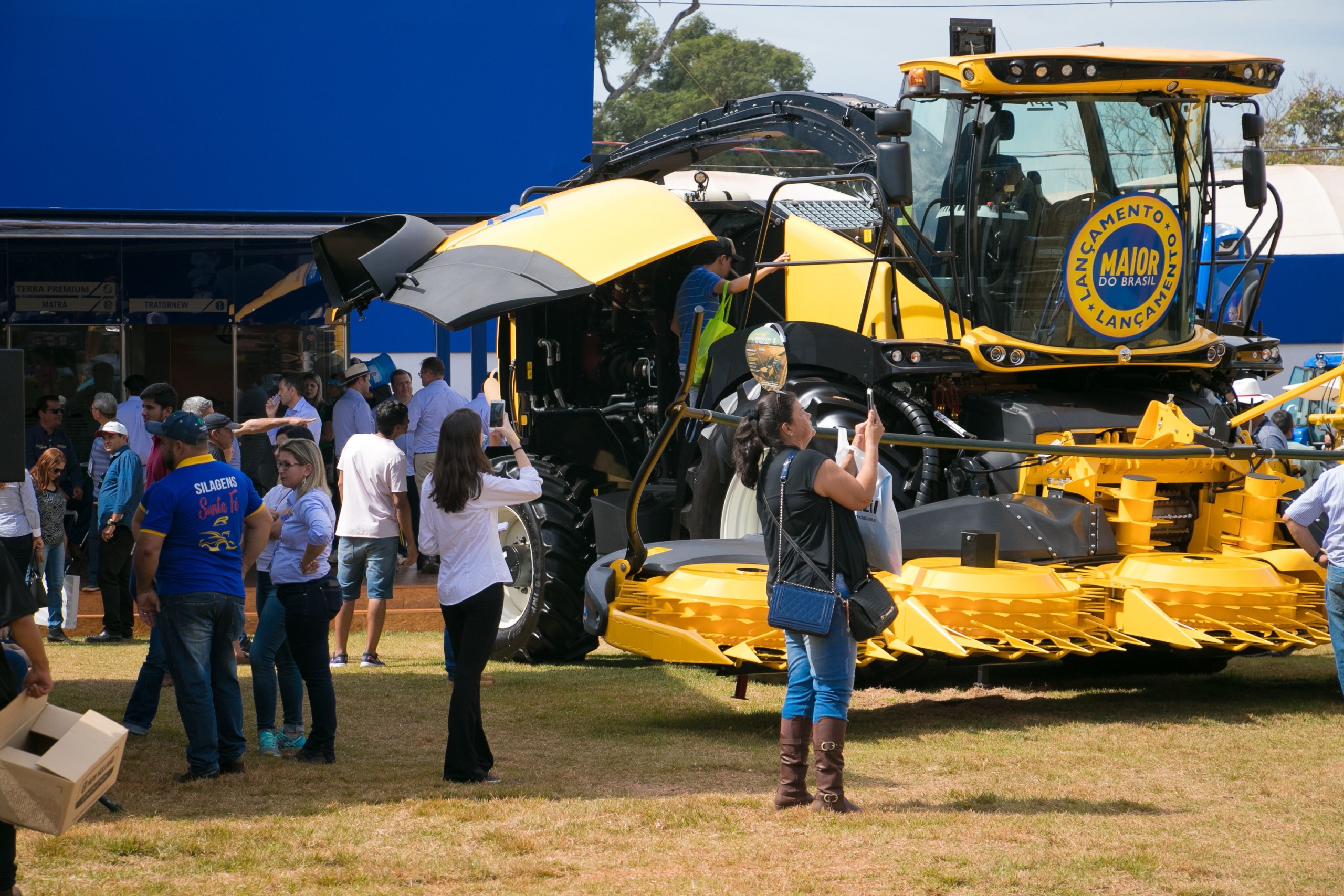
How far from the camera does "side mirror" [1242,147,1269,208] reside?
908 centimetres

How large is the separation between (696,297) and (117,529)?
4710mm

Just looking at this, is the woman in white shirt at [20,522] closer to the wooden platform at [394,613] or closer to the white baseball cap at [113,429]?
the white baseball cap at [113,429]

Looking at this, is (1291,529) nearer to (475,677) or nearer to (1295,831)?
(1295,831)

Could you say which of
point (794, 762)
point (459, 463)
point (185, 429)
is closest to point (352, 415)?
point (185, 429)

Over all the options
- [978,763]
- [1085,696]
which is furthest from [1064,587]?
[1085,696]

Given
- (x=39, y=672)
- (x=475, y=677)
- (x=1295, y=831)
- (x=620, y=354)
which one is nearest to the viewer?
(x=39, y=672)

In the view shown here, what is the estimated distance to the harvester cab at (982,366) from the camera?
7582mm

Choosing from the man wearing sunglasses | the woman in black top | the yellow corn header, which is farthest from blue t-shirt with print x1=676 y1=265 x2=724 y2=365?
the man wearing sunglasses

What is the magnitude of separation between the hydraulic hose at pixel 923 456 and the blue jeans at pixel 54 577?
256 inches

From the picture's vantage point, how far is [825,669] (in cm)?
596

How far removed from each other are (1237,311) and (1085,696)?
2.78 metres

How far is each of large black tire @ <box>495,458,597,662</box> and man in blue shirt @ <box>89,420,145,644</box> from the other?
2.83 metres

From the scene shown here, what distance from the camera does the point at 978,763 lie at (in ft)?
22.8

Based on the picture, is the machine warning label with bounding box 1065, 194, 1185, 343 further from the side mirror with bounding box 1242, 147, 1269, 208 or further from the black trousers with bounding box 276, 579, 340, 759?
the black trousers with bounding box 276, 579, 340, 759
